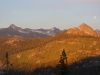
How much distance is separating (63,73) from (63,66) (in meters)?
0.99

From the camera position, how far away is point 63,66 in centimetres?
3616

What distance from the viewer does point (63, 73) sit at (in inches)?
1417
